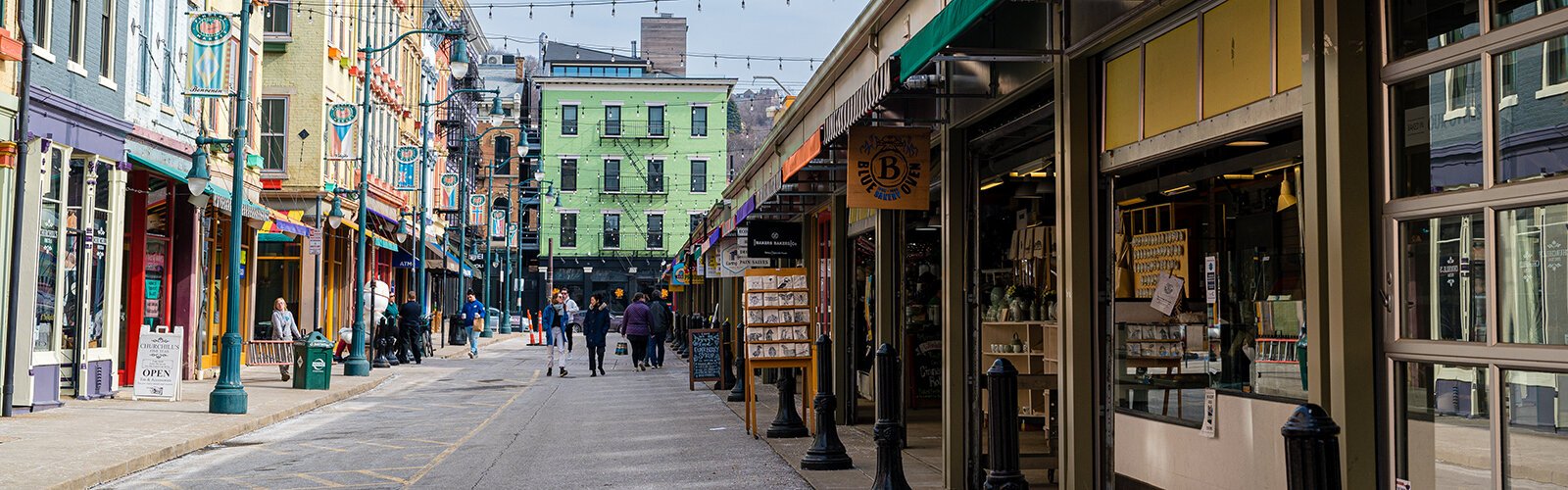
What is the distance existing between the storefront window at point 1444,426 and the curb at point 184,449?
9.11 metres

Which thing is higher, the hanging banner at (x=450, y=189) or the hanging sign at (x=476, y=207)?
the hanging banner at (x=450, y=189)

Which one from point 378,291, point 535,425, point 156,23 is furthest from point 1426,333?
point 378,291

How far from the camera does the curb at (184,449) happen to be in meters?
11.2

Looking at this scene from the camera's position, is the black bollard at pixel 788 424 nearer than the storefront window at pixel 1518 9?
No

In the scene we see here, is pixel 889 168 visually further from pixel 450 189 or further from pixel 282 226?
pixel 450 189

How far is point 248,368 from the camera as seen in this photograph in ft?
100

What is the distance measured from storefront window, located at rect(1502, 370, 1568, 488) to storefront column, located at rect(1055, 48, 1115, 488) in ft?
11.5

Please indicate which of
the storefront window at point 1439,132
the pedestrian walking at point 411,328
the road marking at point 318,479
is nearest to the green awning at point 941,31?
the storefront window at point 1439,132

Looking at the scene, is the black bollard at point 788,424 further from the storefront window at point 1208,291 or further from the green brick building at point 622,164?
the green brick building at point 622,164

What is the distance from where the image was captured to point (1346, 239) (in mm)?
5340

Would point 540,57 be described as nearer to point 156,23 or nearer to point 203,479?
point 156,23

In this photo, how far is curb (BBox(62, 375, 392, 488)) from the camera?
11.2m

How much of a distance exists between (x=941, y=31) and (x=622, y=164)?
7334 centimetres

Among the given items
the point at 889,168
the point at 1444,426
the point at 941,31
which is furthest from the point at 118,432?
the point at 1444,426
